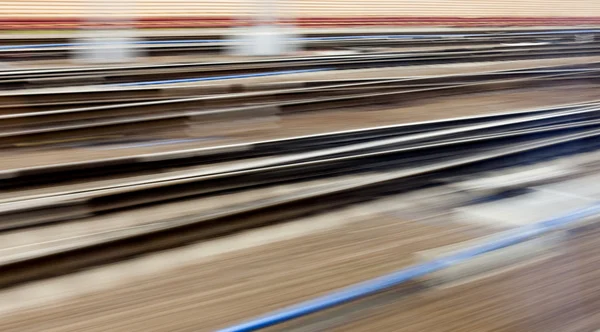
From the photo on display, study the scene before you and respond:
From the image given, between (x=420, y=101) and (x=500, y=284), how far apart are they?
417 centimetres

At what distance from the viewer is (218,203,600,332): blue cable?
260cm

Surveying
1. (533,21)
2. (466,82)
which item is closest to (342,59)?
(466,82)

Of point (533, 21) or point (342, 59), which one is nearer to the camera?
point (342, 59)

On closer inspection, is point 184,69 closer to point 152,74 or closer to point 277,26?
point 152,74

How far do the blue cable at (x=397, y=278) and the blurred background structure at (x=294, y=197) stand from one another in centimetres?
1

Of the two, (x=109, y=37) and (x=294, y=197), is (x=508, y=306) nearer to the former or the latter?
(x=294, y=197)

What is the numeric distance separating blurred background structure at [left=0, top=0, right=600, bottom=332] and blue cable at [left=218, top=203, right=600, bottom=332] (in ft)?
0.03

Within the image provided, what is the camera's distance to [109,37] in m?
8.86

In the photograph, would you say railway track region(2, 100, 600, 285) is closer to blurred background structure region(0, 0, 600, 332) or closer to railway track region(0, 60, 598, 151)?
blurred background structure region(0, 0, 600, 332)

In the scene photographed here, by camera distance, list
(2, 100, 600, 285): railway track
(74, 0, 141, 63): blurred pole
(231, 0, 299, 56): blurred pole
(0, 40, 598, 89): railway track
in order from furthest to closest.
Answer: (231, 0, 299, 56): blurred pole
(74, 0, 141, 63): blurred pole
(0, 40, 598, 89): railway track
(2, 100, 600, 285): railway track

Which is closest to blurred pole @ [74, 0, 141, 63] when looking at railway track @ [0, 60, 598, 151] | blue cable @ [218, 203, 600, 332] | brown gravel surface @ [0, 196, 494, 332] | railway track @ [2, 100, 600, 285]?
railway track @ [0, 60, 598, 151]

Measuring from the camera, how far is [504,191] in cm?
430

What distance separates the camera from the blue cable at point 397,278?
2.60 metres

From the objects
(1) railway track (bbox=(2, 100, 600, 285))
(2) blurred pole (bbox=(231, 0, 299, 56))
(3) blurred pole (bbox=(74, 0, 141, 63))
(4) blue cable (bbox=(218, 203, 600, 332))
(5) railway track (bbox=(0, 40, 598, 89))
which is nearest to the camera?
(4) blue cable (bbox=(218, 203, 600, 332))
